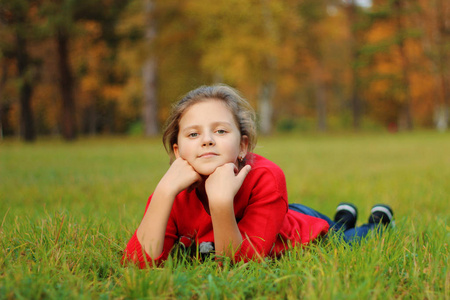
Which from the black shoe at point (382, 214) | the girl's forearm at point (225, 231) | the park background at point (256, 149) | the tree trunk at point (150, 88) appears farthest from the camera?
the tree trunk at point (150, 88)

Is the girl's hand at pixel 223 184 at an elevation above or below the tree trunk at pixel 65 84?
below

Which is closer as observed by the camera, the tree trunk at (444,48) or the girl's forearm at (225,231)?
the girl's forearm at (225,231)

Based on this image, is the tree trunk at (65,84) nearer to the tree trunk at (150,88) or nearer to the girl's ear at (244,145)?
the tree trunk at (150,88)

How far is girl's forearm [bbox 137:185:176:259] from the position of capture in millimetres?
2203

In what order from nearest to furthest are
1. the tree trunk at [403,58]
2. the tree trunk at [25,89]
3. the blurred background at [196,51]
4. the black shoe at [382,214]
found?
the black shoe at [382,214], the blurred background at [196,51], the tree trunk at [25,89], the tree trunk at [403,58]

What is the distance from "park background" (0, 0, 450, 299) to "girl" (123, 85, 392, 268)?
13 centimetres

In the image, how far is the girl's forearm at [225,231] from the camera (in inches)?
82.4

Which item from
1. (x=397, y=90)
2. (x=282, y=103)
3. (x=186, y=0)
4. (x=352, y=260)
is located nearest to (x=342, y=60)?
(x=397, y=90)

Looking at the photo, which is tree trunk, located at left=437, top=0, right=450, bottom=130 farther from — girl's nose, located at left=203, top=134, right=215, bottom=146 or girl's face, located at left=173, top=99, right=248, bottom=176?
girl's nose, located at left=203, top=134, right=215, bottom=146

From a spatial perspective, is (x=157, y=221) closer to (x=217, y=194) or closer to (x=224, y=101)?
(x=217, y=194)

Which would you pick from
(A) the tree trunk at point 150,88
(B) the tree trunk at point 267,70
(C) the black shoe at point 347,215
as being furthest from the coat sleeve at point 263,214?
(A) the tree trunk at point 150,88

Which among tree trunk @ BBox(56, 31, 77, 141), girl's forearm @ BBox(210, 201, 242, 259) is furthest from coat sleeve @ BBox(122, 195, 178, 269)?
tree trunk @ BBox(56, 31, 77, 141)

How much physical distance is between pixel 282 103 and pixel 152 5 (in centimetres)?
2770

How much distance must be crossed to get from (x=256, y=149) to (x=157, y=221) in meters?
8.98
